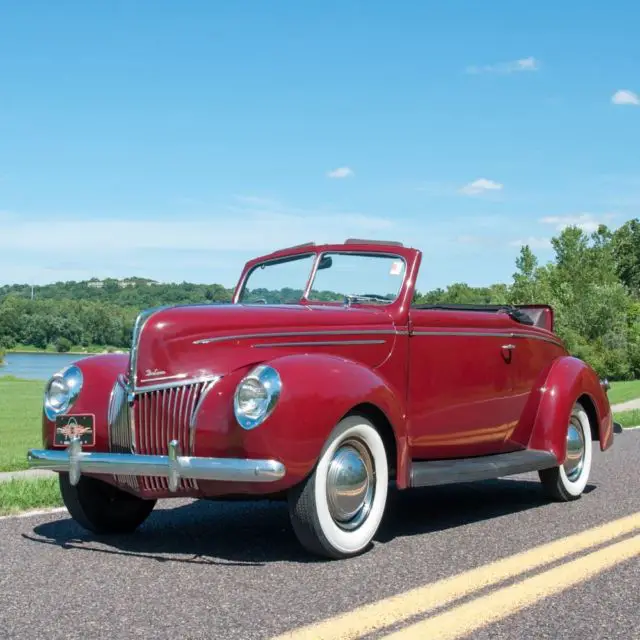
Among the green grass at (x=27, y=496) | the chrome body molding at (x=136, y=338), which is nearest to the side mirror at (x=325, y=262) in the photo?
the chrome body molding at (x=136, y=338)

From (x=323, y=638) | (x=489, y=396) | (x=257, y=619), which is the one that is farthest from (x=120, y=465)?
(x=489, y=396)

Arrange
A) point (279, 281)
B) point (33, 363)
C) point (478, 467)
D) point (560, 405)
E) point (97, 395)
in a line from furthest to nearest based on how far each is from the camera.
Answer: point (33, 363) < point (560, 405) < point (279, 281) < point (478, 467) < point (97, 395)

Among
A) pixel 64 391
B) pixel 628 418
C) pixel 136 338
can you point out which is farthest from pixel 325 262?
pixel 628 418

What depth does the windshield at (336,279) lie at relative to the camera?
20.0 feet

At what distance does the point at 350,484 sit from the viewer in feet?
15.6

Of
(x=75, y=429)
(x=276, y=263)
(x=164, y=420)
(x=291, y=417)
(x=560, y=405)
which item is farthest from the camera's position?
(x=560, y=405)

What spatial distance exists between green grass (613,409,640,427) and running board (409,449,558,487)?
8636mm

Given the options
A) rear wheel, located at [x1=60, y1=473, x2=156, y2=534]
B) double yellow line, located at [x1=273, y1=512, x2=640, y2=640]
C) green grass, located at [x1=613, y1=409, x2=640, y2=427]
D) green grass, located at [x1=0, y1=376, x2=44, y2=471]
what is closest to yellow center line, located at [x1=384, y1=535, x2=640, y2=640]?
double yellow line, located at [x1=273, y1=512, x2=640, y2=640]

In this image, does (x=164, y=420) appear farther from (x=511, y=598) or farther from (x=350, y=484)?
(x=511, y=598)

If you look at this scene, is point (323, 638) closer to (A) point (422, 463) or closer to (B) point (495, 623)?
(B) point (495, 623)

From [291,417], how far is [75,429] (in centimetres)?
136

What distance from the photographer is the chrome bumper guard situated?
4.33 metres

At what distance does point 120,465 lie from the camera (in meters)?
4.62

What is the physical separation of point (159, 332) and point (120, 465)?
72 cm
